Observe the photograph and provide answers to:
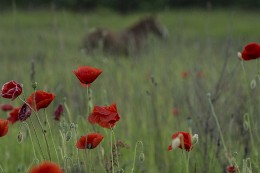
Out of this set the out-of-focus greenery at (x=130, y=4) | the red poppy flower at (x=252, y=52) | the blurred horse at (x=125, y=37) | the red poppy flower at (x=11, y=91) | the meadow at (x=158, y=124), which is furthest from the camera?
the out-of-focus greenery at (x=130, y=4)

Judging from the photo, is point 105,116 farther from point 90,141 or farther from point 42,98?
point 42,98

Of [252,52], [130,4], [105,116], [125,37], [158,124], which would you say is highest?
[130,4]

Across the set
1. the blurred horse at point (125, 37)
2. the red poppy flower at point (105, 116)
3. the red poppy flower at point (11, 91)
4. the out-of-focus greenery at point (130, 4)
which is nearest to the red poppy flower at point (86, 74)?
the red poppy flower at point (105, 116)

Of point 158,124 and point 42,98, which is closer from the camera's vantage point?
point 42,98

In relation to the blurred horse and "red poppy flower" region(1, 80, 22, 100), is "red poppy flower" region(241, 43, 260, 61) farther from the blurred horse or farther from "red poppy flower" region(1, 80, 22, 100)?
the blurred horse

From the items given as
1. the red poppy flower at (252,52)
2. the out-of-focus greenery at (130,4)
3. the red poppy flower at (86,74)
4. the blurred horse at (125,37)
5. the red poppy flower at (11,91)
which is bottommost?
the red poppy flower at (11,91)

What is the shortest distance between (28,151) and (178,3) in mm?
28035

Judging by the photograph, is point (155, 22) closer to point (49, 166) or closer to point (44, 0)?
point (49, 166)

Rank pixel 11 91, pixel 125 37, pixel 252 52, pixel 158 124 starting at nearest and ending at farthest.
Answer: pixel 11 91 < pixel 252 52 < pixel 158 124 < pixel 125 37

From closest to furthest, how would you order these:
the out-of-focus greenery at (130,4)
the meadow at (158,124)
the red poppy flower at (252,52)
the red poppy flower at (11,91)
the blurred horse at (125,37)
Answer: the red poppy flower at (11,91)
the red poppy flower at (252,52)
the meadow at (158,124)
the blurred horse at (125,37)
the out-of-focus greenery at (130,4)

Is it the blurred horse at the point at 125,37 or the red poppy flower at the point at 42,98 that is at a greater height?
the blurred horse at the point at 125,37

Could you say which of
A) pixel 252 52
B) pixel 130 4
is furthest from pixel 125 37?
pixel 130 4

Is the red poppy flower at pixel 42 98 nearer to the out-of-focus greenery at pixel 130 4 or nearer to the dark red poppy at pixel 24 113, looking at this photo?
the dark red poppy at pixel 24 113

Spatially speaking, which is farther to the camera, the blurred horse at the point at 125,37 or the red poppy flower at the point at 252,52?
the blurred horse at the point at 125,37
